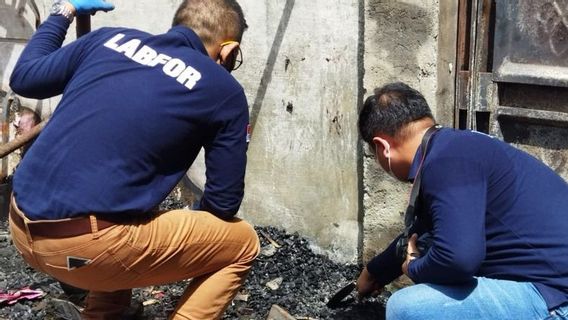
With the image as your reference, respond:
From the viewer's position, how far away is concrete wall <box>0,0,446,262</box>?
165 inches

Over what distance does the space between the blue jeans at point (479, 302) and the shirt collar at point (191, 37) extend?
1.27 metres

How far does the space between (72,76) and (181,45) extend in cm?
47

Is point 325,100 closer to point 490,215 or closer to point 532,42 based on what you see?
point 532,42

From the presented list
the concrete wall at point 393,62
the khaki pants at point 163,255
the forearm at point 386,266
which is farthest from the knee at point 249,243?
the concrete wall at point 393,62

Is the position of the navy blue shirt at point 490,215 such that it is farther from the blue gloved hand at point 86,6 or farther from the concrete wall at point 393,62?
the blue gloved hand at point 86,6

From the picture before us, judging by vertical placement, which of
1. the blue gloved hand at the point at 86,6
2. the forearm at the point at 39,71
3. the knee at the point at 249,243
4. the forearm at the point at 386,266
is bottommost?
the forearm at the point at 386,266

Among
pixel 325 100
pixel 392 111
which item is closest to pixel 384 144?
pixel 392 111

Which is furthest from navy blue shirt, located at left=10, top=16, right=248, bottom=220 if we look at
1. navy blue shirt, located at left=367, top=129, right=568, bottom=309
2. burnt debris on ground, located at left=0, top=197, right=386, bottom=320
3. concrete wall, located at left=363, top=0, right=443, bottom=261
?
concrete wall, located at left=363, top=0, right=443, bottom=261

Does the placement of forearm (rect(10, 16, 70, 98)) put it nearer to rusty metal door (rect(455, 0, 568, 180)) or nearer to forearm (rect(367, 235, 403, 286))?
forearm (rect(367, 235, 403, 286))

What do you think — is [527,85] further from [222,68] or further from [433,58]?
[222,68]

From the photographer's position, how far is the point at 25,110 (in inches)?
236

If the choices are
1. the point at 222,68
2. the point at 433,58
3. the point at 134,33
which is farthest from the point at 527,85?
the point at 134,33

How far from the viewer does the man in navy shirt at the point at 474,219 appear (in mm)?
2738

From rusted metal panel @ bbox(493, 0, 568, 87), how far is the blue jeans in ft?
4.68
